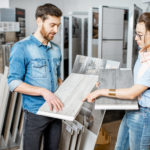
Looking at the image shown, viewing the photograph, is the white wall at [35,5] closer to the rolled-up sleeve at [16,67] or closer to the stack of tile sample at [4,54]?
the stack of tile sample at [4,54]

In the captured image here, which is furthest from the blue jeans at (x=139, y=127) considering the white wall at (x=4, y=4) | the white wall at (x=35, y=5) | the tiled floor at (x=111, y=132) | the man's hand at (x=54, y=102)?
the white wall at (x=4, y=4)

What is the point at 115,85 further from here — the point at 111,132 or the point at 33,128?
the point at 111,132

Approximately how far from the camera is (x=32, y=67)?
129cm

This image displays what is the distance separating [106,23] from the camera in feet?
9.48

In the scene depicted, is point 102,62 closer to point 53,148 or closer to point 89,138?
point 89,138

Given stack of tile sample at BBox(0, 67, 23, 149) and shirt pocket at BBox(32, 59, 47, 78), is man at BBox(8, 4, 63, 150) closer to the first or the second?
shirt pocket at BBox(32, 59, 47, 78)

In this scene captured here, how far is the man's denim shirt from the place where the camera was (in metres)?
1.24

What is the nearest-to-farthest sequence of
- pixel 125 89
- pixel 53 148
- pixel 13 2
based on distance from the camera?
1. pixel 125 89
2. pixel 53 148
3. pixel 13 2

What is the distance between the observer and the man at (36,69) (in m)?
1.24

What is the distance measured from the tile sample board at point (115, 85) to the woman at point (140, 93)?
33 millimetres

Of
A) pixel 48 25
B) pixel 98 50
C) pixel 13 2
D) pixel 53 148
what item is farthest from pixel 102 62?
pixel 13 2

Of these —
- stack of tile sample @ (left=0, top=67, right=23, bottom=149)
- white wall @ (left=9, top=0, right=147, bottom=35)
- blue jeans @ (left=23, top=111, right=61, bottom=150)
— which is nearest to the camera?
blue jeans @ (left=23, top=111, right=61, bottom=150)

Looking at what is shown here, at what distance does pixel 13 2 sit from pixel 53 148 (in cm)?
453

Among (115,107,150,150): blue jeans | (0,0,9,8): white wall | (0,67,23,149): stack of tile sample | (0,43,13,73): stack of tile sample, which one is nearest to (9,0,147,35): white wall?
(0,0,9,8): white wall
